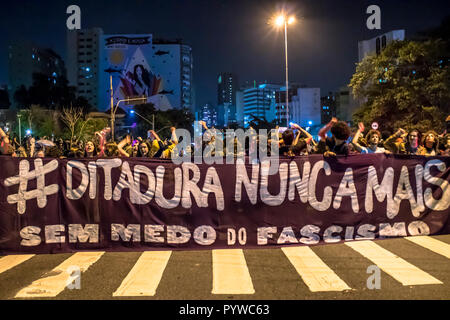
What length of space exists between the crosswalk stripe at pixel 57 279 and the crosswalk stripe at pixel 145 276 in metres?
0.73

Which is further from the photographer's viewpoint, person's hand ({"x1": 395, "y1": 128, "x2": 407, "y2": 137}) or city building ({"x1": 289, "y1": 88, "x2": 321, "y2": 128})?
city building ({"x1": 289, "y1": 88, "x2": 321, "y2": 128})

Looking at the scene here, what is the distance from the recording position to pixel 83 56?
5802 inches

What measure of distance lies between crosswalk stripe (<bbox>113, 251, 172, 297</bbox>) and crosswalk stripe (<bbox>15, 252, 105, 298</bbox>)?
0.73 metres

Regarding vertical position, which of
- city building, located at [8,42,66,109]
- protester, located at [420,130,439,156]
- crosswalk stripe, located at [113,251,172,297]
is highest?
city building, located at [8,42,66,109]

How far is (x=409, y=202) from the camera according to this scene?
7.39 m

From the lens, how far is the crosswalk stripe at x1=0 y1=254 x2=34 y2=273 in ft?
19.1

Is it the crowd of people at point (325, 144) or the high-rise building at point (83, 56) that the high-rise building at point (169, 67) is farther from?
the crowd of people at point (325, 144)

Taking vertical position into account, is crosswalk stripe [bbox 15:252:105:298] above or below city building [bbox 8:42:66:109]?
below

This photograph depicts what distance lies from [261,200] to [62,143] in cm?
1044

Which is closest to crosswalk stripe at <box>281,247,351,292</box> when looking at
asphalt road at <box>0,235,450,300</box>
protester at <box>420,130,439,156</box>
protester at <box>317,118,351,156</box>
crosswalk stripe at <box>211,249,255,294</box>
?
asphalt road at <box>0,235,450,300</box>

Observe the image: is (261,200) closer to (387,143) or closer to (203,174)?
(203,174)

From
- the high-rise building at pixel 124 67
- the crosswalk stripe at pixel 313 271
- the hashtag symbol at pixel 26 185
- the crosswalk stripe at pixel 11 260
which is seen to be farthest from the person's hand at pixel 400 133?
the high-rise building at pixel 124 67

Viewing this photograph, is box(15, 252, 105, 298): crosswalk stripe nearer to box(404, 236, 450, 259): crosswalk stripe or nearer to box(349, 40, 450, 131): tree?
box(404, 236, 450, 259): crosswalk stripe
